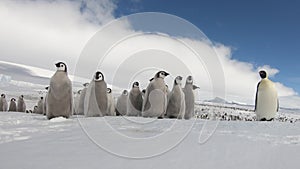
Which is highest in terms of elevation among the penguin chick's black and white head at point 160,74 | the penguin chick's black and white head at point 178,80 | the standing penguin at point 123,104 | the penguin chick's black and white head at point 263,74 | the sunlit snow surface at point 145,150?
the penguin chick's black and white head at point 263,74

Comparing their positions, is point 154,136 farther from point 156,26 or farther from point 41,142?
point 156,26

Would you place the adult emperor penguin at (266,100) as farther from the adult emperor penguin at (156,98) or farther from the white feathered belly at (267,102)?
the adult emperor penguin at (156,98)

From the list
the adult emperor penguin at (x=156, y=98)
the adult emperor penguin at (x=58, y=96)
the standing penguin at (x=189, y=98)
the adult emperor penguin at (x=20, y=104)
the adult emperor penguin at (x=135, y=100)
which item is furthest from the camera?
the adult emperor penguin at (x=20, y=104)

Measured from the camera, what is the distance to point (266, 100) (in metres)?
11.1

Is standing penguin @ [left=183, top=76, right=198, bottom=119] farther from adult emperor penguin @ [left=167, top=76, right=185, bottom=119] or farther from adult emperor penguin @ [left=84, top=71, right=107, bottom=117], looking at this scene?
adult emperor penguin @ [left=84, top=71, right=107, bottom=117]

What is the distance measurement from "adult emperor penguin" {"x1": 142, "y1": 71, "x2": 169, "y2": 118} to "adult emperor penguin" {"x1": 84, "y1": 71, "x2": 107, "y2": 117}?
1586 millimetres

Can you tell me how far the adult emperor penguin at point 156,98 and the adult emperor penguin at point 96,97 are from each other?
1.59 metres

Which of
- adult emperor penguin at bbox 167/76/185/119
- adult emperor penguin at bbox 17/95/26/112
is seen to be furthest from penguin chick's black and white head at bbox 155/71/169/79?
adult emperor penguin at bbox 17/95/26/112

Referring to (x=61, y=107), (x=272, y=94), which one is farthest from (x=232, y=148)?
(x=272, y=94)

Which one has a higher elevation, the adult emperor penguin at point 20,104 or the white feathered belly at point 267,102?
the white feathered belly at point 267,102

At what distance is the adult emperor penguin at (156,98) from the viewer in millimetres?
10320

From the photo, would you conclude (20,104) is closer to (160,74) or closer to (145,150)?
(160,74)

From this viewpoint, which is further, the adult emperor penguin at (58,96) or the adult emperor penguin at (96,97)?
the adult emperor penguin at (96,97)

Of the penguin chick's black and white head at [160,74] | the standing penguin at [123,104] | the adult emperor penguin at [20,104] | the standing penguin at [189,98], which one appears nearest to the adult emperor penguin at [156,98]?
the penguin chick's black and white head at [160,74]
